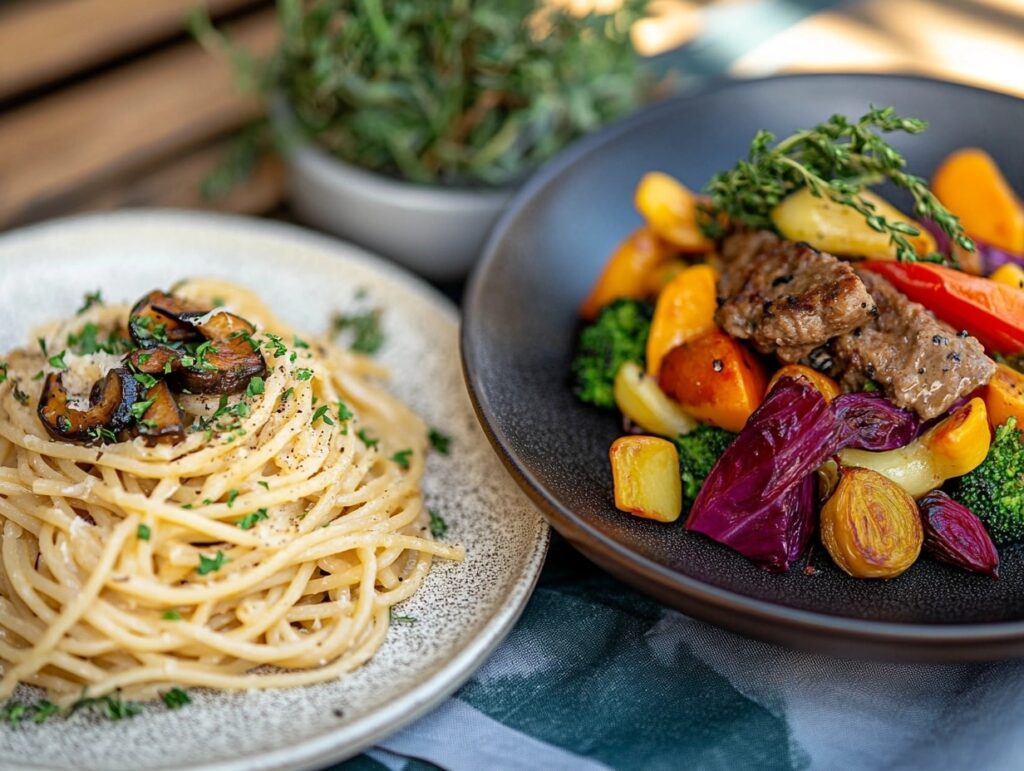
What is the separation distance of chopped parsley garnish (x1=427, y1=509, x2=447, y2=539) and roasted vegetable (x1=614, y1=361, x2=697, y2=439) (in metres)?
0.62

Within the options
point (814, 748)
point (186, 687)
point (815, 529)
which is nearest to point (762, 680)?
point (814, 748)

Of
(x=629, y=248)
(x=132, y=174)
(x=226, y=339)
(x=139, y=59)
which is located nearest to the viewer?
(x=226, y=339)

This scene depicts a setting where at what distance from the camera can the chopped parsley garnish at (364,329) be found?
140 inches

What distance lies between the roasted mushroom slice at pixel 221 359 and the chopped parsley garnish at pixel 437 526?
2.08ft

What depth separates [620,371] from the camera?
306cm

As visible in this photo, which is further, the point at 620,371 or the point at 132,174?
the point at 132,174

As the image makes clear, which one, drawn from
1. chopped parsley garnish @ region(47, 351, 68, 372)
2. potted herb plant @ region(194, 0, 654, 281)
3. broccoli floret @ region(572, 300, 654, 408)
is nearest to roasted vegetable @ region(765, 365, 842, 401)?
broccoli floret @ region(572, 300, 654, 408)

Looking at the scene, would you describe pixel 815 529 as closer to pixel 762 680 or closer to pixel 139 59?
pixel 762 680

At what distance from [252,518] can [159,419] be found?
0.34 metres

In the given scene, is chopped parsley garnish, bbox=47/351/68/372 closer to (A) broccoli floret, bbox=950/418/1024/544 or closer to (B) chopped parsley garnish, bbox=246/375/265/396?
(B) chopped parsley garnish, bbox=246/375/265/396

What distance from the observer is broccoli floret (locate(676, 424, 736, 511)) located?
8.95 ft

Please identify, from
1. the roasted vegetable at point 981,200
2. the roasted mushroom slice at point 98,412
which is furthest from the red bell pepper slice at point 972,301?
the roasted mushroom slice at point 98,412

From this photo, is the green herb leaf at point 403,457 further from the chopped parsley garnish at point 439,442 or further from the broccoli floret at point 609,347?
the broccoli floret at point 609,347

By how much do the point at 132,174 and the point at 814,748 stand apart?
3575 millimetres
